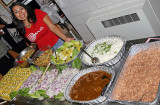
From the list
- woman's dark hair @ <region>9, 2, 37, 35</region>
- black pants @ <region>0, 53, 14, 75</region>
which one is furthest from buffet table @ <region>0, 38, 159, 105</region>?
black pants @ <region>0, 53, 14, 75</region>

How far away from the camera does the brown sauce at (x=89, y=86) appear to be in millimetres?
1847

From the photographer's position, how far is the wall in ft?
14.3

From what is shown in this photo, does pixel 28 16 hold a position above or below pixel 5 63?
above

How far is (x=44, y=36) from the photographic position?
375cm

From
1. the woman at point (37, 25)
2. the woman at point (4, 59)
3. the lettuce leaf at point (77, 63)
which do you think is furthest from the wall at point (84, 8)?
the woman at point (4, 59)

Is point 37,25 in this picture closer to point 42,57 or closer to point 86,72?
point 42,57

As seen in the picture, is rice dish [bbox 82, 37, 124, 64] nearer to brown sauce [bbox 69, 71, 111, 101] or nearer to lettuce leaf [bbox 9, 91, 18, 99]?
brown sauce [bbox 69, 71, 111, 101]

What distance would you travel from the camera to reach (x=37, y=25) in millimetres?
3555

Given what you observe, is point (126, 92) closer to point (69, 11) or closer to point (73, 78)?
point (73, 78)

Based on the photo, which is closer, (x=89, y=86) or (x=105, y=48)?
(x=89, y=86)

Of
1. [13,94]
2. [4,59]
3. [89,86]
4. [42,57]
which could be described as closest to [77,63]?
[89,86]

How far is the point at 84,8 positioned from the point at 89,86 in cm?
333

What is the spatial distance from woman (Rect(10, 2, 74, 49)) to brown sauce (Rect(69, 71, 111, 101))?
4.68 feet

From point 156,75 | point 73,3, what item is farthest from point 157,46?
point 73,3
